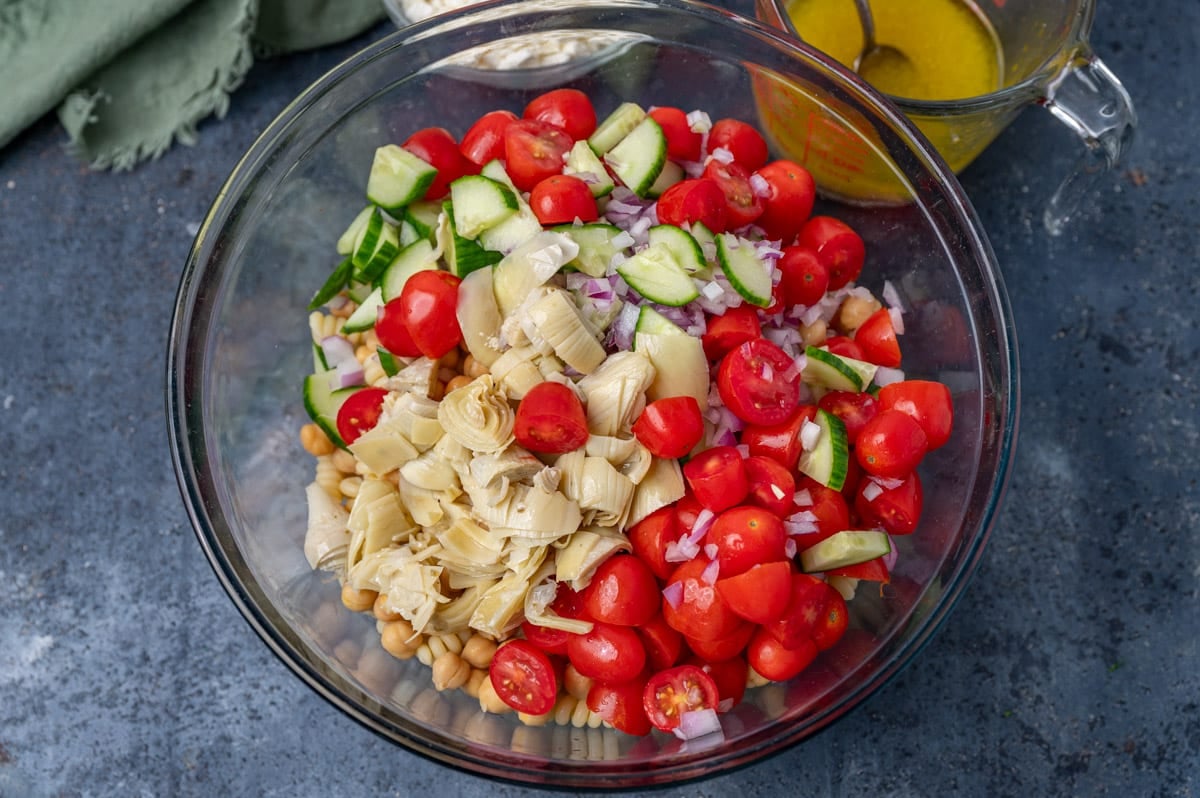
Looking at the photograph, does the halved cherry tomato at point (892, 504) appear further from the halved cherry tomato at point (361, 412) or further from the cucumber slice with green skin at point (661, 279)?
the halved cherry tomato at point (361, 412)

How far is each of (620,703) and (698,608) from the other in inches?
10.8

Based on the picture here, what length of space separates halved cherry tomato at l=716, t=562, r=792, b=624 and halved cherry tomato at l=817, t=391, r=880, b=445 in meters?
0.35

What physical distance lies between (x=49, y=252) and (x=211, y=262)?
83 cm

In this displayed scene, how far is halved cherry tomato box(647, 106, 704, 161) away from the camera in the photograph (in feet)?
7.04

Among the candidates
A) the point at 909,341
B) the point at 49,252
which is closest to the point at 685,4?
the point at 909,341

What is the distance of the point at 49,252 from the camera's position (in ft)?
8.68

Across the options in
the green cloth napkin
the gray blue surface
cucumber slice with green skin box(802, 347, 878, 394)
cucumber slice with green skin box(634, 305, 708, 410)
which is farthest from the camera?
the green cloth napkin

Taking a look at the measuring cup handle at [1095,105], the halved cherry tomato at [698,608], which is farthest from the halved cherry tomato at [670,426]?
the measuring cup handle at [1095,105]

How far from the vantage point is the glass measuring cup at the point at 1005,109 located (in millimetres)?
2145

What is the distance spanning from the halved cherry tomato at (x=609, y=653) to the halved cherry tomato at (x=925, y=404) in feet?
2.24

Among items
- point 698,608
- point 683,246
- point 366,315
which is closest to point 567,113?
point 683,246

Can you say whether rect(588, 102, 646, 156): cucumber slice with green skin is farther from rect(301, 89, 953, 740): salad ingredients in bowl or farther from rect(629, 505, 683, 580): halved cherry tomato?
rect(629, 505, 683, 580): halved cherry tomato

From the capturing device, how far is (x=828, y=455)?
6.13 feet

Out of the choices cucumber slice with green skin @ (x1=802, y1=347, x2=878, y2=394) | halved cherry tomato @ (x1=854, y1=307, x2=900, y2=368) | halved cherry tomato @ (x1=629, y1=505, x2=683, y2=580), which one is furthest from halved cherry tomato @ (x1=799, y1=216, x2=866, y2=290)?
halved cherry tomato @ (x1=629, y1=505, x2=683, y2=580)
